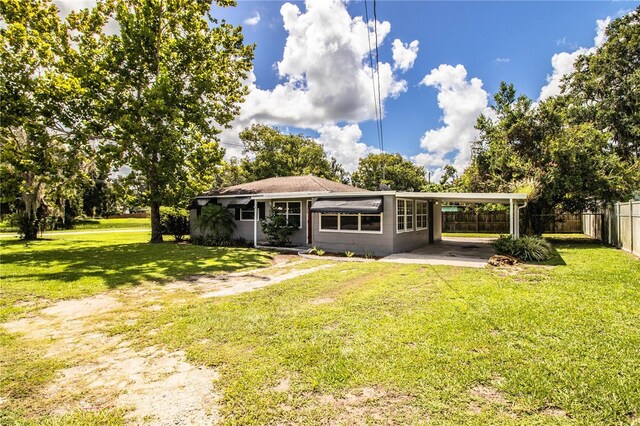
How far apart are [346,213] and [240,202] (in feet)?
21.2

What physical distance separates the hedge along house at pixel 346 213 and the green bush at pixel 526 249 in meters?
1.14

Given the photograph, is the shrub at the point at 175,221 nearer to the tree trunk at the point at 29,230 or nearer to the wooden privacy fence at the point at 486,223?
the tree trunk at the point at 29,230

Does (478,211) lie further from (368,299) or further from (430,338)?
(430,338)

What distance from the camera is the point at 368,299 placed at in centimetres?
638

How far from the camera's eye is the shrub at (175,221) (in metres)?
20.3

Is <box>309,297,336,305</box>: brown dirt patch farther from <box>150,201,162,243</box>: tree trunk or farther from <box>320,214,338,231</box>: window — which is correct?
<box>150,201,162,243</box>: tree trunk

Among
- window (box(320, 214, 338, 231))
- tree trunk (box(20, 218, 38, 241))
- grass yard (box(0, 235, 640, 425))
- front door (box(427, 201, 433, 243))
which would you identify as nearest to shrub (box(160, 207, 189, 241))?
tree trunk (box(20, 218, 38, 241))

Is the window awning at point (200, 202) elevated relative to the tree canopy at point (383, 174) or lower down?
lower down

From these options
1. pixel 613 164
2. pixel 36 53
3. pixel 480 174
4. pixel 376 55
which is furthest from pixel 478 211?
pixel 36 53

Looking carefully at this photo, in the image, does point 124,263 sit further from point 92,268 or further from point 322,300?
point 322,300

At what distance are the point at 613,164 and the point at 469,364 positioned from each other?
16.9 m

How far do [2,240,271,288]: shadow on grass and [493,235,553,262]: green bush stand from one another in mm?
8707

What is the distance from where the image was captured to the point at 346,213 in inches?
523

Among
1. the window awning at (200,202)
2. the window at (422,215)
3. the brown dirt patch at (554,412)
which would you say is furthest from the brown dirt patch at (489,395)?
the window awning at (200,202)
